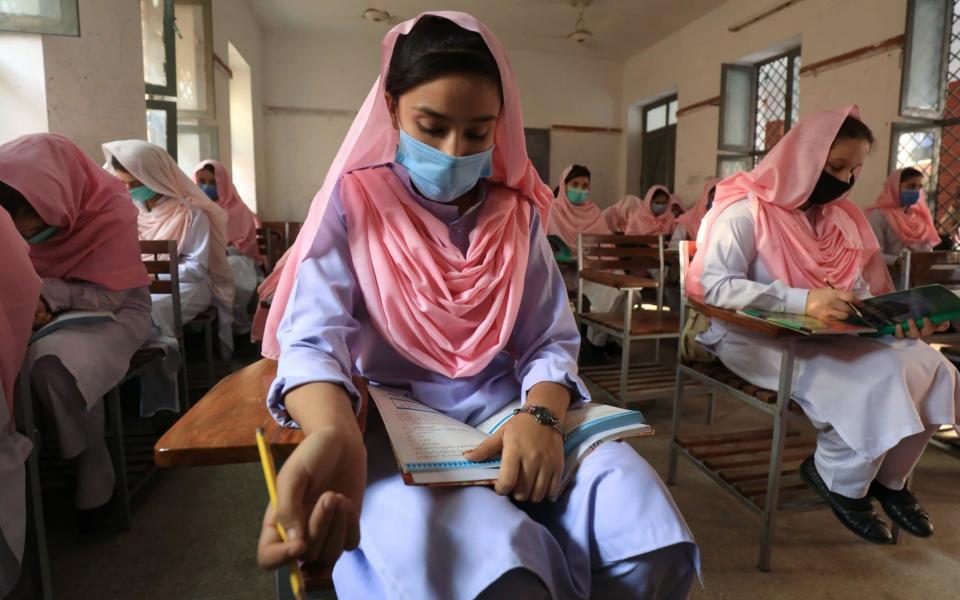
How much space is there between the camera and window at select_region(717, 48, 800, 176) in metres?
6.18

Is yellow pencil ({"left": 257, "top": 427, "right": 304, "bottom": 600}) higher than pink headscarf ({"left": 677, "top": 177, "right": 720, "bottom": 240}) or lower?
lower

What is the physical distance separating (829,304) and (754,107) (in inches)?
233

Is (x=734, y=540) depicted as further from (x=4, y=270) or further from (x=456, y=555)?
(x=4, y=270)

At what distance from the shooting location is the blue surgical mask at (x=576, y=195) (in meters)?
5.21

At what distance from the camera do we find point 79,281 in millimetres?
1849

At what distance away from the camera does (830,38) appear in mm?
5340

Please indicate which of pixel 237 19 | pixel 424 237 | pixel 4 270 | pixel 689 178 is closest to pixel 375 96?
pixel 424 237

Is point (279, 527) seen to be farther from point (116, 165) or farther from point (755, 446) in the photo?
point (116, 165)

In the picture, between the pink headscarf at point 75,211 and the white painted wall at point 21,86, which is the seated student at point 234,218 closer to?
the white painted wall at point 21,86

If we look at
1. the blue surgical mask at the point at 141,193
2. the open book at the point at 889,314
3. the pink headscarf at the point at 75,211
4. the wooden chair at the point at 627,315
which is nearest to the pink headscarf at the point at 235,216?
the blue surgical mask at the point at 141,193

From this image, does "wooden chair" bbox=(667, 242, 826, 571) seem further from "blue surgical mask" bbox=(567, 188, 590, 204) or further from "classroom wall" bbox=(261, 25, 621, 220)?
"classroom wall" bbox=(261, 25, 621, 220)

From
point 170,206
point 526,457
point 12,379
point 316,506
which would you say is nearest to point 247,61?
point 170,206

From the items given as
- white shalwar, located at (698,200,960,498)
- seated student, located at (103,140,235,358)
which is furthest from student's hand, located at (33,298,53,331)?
white shalwar, located at (698,200,960,498)

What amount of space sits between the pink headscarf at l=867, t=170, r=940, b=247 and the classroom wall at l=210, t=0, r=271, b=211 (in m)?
5.86
